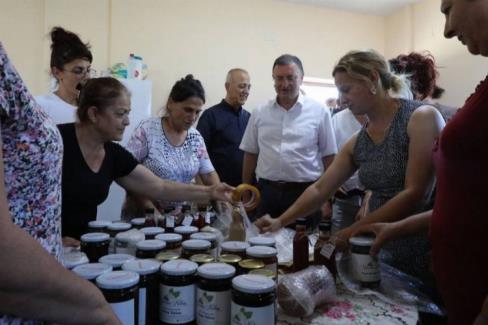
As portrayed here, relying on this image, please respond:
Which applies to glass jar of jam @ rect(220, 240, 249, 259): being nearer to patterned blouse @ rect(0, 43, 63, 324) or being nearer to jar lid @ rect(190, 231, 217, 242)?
jar lid @ rect(190, 231, 217, 242)

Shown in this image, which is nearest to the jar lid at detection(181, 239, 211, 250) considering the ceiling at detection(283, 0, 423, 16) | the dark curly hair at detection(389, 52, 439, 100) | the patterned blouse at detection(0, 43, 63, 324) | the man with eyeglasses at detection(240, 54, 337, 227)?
the patterned blouse at detection(0, 43, 63, 324)

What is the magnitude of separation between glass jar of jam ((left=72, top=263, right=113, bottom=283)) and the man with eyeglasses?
1550 mm

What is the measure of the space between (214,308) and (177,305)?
66 mm

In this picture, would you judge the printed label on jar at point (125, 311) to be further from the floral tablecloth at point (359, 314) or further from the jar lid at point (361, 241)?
the jar lid at point (361, 241)

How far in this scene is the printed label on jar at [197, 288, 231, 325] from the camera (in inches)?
26.0

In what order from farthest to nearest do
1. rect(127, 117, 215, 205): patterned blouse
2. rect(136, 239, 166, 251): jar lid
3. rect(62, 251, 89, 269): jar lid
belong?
rect(127, 117, 215, 205): patterned blouse → rect(136, 239, 166, 251): jar lid → rect(62, 251, 89, 269): jar lid

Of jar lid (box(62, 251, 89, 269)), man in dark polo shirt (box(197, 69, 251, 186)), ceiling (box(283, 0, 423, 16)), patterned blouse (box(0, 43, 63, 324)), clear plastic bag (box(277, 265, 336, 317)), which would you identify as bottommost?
clear plastic bag (box(277, 265, 336, 317))

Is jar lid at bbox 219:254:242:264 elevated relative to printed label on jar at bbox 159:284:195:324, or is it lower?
elevated

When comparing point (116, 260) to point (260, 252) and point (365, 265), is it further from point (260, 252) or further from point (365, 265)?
point (365, 265)

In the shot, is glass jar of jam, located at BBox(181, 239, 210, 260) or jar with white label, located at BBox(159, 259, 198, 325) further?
glass jar of jam, located at BBox(181, 239, 210, 260)

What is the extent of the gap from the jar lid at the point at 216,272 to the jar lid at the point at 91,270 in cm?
18

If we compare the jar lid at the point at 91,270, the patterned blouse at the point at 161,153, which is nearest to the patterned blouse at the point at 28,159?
the jar lid at the point at 91,270

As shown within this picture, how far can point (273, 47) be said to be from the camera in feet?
12.7

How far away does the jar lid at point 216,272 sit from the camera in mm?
673
